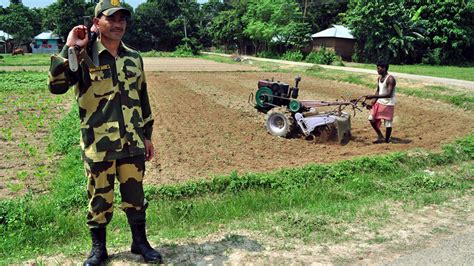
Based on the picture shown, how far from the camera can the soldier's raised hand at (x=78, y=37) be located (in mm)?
2798

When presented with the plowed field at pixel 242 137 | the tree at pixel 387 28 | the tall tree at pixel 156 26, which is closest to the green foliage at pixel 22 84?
the plowed field at pixel 242 137

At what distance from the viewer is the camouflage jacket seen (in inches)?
117

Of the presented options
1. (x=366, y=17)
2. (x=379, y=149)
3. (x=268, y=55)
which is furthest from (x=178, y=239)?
(x=268, y=55)

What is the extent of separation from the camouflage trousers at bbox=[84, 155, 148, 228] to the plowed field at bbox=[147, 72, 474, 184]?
2.38 m

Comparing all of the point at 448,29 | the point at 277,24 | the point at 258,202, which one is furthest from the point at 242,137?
the point at 277,24

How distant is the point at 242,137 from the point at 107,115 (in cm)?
545

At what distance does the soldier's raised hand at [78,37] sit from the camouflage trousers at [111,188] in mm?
871

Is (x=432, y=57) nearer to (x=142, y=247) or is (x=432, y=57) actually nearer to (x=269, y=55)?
(x=269, y=55)

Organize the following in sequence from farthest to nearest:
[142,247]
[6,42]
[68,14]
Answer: [6,42]
[68,14]
[142,247]

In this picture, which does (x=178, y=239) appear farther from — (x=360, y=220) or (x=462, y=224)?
(x=462, y=224)

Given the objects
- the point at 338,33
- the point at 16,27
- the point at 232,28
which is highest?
the point at 232,28

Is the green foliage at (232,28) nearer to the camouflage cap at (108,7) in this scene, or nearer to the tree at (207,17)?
the tree at (207,17)

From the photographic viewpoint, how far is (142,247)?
3.28 meters

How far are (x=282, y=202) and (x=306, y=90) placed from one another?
11617 millimetres
